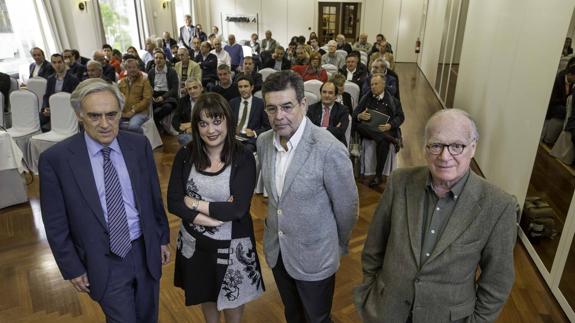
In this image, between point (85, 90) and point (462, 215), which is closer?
point (462, 215)

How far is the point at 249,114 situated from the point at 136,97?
2.49 m

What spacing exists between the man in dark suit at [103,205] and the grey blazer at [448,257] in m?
1.16

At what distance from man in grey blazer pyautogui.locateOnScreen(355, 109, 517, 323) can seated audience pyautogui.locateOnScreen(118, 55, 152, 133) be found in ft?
16.9

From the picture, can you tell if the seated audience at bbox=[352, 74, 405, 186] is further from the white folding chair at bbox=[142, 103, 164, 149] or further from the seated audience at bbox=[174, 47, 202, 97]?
the seated audience at bbox=[174, 47, 202, 97]

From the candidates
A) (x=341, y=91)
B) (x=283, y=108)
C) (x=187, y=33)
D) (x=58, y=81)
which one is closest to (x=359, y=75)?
(x=341, y=91)

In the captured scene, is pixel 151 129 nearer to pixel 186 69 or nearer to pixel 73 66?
pixel 186 69

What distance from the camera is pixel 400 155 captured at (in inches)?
232

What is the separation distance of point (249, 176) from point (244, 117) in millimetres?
2692

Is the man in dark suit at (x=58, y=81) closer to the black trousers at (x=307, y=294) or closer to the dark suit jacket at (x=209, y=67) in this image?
the dark suit jacket at (x=209, y=67)

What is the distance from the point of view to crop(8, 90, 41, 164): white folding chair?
5.15 metres

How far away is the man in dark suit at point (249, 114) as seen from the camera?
4.37m

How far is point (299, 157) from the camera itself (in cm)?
169

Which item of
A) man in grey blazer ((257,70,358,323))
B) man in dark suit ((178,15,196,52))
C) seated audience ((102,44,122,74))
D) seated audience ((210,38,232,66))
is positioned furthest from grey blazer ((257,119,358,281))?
man in dark suit ((178,15,196,52))

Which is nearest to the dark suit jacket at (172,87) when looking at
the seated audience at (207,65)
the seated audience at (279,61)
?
the seated audience at (207,65)
